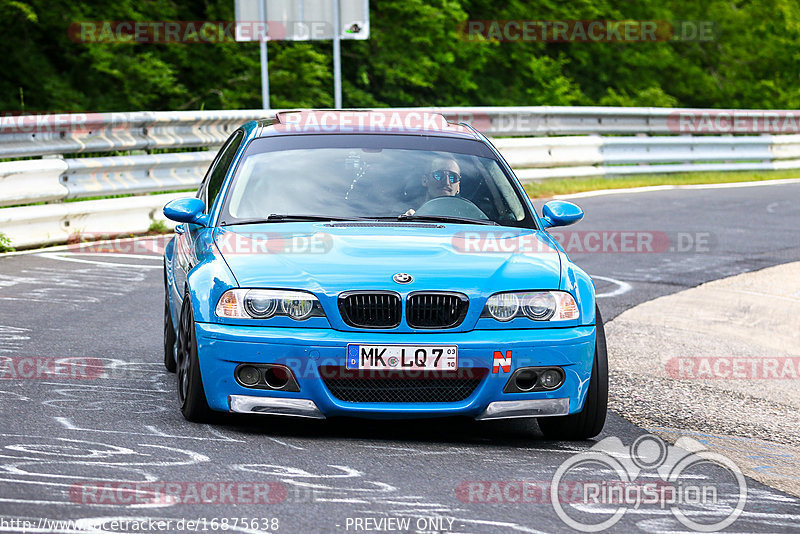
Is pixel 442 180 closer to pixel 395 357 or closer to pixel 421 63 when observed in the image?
pixel 395 357

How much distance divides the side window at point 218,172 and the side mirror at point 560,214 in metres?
1.76

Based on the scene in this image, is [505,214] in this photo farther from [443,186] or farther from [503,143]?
[503,143]

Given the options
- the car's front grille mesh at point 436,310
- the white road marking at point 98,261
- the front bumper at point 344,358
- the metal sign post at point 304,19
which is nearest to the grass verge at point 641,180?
the metal sign post at point 304,19

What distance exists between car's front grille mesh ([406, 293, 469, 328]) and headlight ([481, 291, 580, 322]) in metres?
0.11

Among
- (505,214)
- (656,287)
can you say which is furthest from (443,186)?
(656,287)

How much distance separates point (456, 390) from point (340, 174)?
1635 millimetres

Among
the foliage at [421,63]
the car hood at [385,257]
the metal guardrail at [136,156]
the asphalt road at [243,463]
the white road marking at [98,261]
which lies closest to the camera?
the asphalt road at [243,463]

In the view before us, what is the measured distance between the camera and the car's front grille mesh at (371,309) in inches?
223

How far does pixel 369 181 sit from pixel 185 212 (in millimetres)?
963

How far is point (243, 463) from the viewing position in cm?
524

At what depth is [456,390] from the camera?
18.8ft

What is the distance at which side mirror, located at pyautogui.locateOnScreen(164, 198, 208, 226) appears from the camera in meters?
6.75

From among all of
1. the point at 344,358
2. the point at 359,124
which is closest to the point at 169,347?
the point at 359,124

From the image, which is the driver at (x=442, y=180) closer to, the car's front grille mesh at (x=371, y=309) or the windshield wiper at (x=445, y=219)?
the windshield wiper at (x=445, y=219)
